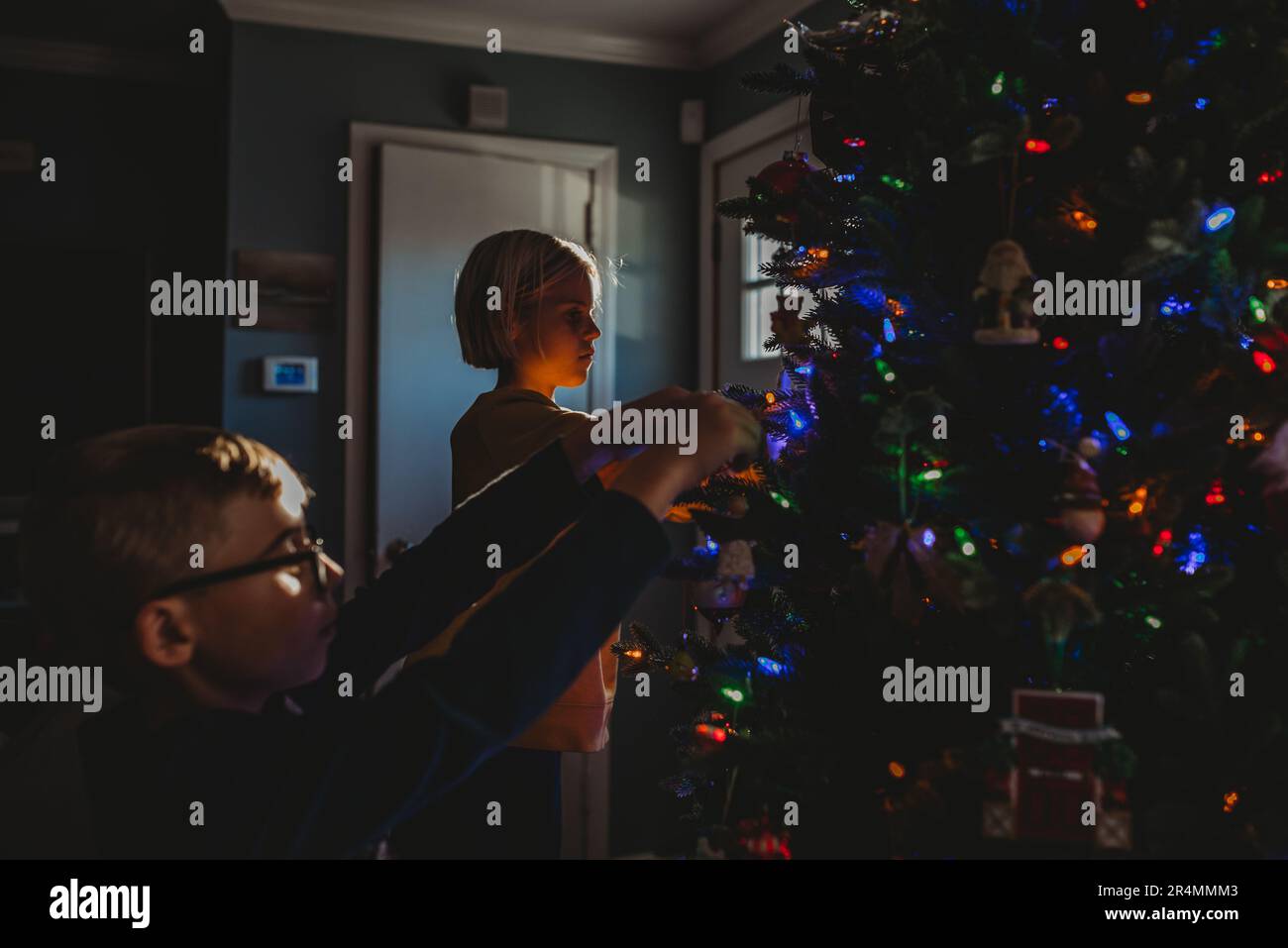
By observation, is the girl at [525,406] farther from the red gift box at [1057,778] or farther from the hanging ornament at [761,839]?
the red gift box at [1057,778]

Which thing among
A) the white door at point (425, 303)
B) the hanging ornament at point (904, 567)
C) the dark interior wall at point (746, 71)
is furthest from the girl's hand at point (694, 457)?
the white door at point (425, 303)

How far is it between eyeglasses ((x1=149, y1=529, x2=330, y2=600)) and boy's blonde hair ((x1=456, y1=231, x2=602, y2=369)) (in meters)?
0.94

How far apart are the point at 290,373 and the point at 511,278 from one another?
1987mm

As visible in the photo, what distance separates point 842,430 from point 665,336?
2779 mm

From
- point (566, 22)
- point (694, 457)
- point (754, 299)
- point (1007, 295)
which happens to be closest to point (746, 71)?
point (566, 22)

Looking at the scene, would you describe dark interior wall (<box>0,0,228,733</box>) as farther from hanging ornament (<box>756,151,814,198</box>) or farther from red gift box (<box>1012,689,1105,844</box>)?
red gift box (<box>1012,689,1105,844</box>)

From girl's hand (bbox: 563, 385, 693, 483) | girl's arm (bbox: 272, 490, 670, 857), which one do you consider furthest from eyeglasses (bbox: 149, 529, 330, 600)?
girl's hand (bbox: 563, 385, 693, 483)

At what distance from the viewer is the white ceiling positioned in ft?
11.7

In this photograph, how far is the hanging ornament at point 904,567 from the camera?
106cm

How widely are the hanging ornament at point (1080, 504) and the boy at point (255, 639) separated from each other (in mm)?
316

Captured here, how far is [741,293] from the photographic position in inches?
150

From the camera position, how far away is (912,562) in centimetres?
109
